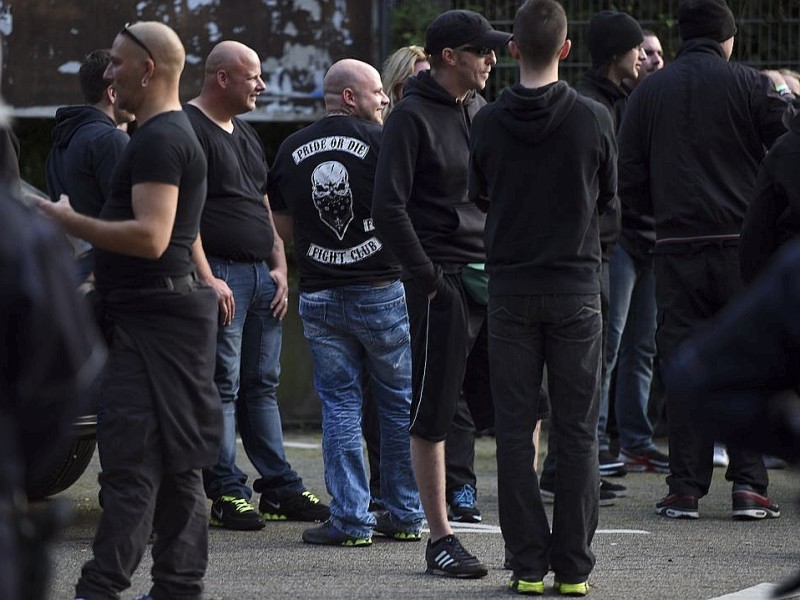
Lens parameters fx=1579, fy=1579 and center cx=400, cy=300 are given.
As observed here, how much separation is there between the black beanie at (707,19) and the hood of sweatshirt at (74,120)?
2818 mm

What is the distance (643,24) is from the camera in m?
11.7

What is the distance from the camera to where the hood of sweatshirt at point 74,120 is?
6.73 m

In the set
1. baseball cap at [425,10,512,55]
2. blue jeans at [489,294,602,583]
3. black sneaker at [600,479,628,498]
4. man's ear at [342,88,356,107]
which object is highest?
baseball cap at [425,10,512,55]

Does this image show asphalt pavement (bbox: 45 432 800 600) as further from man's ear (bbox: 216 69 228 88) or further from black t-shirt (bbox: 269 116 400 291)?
man's ear (bbox: 216 69 228 88)

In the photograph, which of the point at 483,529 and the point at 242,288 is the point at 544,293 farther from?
the point at 242,288

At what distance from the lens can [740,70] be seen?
7.48 metres

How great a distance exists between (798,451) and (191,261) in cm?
255

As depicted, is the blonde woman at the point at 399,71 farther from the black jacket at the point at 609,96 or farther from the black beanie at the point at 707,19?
the black beanie at the point at 707,19

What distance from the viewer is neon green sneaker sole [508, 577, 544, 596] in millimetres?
5582

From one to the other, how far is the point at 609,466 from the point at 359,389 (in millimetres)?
2372

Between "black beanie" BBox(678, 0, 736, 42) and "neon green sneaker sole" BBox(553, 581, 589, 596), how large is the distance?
10.4 feet

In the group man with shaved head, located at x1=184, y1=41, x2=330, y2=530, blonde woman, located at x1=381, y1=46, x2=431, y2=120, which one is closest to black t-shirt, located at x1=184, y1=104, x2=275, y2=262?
man with shaved head, located at x1=184, y1=41, x2=330, y2=530

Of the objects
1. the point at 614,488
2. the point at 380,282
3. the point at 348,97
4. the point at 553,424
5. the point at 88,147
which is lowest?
the point at 614,488

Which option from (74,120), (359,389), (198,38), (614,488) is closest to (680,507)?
(614,488)
